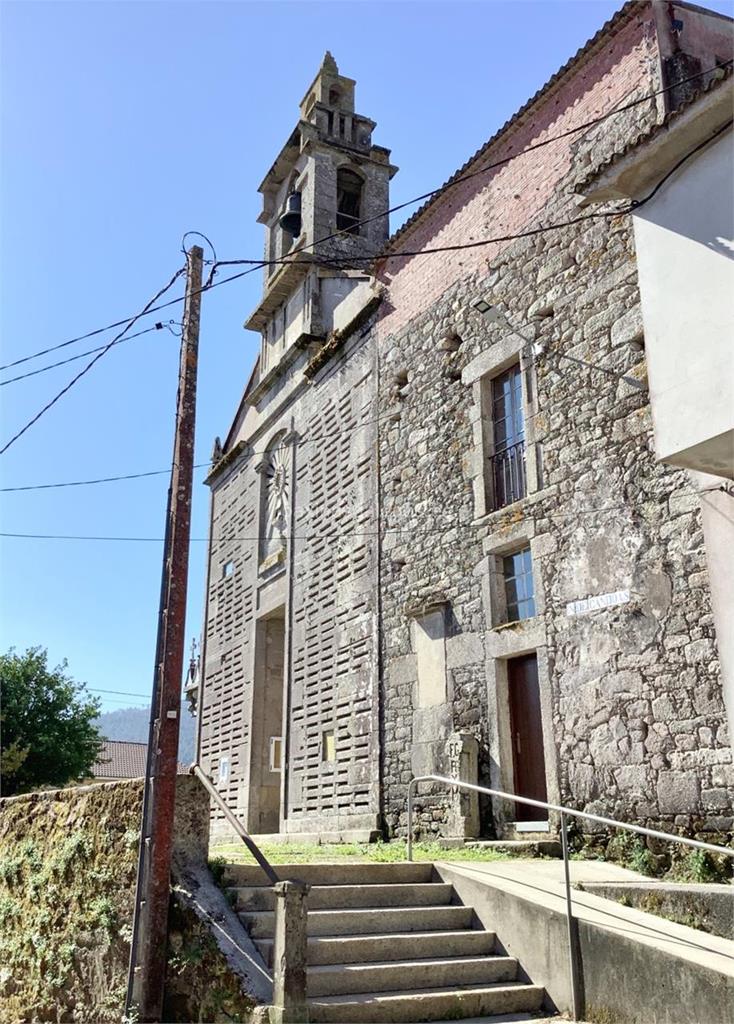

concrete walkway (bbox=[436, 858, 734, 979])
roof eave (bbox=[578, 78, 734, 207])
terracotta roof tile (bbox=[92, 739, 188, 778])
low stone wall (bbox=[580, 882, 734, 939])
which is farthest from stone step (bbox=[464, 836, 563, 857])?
terracotta roof tile (bbox=[92, 739, 188, 778])

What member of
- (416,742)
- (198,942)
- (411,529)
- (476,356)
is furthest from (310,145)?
(198,942)

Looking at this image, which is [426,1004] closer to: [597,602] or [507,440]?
[597,602]

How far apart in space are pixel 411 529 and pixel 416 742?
285 centimetres

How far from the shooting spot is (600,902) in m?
6.13

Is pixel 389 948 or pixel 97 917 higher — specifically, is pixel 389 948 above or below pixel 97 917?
below

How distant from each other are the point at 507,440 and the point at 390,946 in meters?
6.39

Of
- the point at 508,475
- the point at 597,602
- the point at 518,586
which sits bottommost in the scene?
the point at 597,602

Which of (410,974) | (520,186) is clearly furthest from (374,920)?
(520,186)

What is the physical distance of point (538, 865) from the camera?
7.80 meters

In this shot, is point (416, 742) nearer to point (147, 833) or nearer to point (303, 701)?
point (303, 701)

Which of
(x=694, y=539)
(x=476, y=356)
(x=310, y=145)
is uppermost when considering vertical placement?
(x=310, y=145)

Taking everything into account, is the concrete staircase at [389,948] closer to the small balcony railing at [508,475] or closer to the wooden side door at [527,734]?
the wooden side door at [527,734]

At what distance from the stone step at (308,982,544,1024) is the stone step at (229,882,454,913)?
38.8 inches

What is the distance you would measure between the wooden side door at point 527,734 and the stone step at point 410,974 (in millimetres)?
3296
